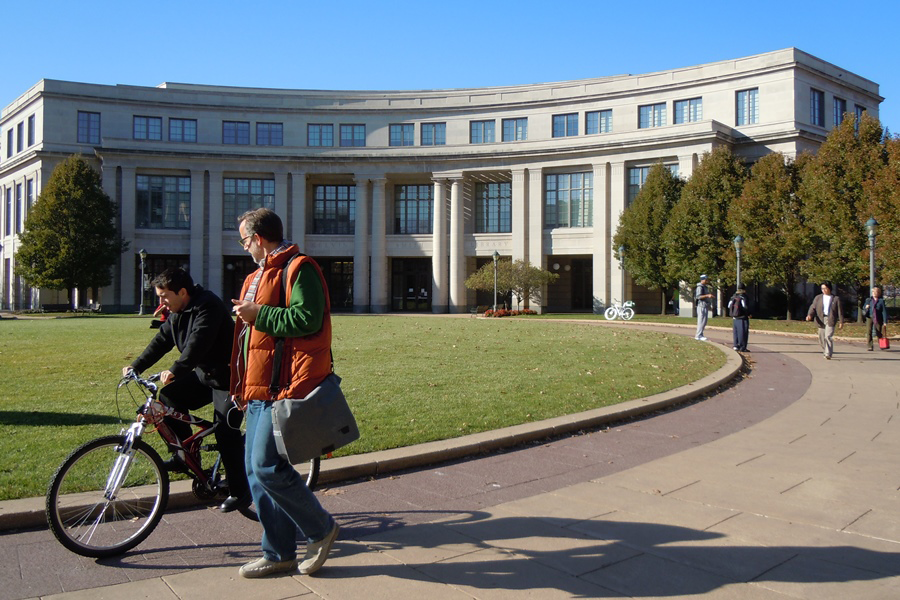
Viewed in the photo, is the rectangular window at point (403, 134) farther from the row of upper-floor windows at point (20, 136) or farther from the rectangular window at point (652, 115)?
the row of upper-floor windows at point (20, 136)

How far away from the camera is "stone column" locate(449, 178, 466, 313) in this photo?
5341 cm

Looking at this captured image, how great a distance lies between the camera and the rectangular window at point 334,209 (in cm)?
5628

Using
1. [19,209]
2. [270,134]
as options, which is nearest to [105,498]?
[270,134]

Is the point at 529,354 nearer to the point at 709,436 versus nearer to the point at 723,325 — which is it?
the point at 709,436

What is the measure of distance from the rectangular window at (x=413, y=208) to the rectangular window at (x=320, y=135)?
643 cm

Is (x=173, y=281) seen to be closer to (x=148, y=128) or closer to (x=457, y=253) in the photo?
(x=457, y=253)

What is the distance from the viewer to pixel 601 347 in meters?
19.4

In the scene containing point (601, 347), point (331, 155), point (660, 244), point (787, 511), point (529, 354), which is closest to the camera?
point (787, 511)

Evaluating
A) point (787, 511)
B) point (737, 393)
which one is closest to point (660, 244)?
point (737, 393)

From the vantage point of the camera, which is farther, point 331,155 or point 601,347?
point 331,155

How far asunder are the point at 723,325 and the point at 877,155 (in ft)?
32.9

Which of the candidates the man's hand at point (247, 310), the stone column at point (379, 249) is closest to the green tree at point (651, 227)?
the stone column at point (379, 249)

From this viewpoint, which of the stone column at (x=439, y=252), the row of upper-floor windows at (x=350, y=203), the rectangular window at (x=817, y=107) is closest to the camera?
the rectangular window at (x=817, y=107)

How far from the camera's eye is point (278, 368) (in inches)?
165
